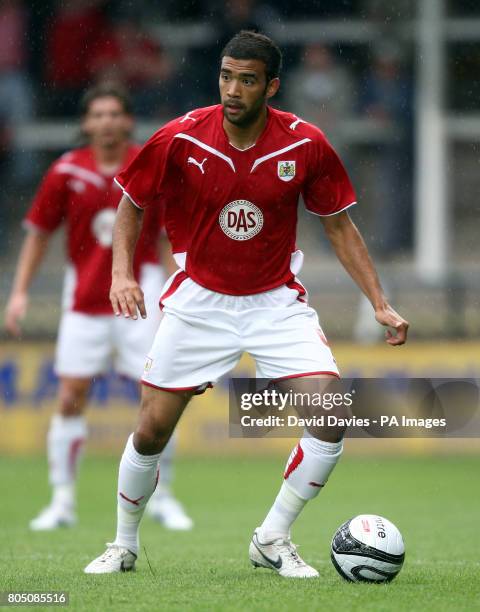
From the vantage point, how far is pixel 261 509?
392 inches

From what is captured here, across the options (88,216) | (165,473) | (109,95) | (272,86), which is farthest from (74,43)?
(272,86)

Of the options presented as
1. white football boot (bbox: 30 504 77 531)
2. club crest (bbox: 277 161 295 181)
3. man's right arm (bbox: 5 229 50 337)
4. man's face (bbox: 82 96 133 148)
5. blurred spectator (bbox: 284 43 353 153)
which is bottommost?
white football boot (bbox: 30 504 77 531)

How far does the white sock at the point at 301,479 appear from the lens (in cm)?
615

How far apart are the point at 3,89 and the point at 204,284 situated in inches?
408

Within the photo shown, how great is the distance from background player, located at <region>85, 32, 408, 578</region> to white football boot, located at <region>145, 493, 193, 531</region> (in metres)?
2.61

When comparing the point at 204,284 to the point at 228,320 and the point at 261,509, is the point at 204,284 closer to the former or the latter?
the point at 228,320

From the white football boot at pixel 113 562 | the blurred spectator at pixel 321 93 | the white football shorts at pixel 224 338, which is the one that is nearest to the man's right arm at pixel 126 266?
the white football shorts at pixel 224 338

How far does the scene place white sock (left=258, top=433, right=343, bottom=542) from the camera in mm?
6148

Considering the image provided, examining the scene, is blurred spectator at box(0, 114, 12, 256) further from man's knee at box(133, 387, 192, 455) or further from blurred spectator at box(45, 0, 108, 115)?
man's knee at box(133, 387, 192, 455)

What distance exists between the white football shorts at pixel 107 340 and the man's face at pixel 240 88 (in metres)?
3.21

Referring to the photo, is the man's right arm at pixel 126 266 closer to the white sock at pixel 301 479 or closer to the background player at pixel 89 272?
the white sock at pixel 301 479

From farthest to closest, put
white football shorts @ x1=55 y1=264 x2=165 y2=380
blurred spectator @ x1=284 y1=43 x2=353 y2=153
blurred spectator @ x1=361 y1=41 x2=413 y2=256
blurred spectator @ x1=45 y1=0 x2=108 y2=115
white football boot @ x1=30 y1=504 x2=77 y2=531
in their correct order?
1. blurred spectator @ x1=45 y1=0 x2=108 y2=115
2. blurred spectator @ x1=361 y1=41 x2=413 y2=256
3. blurred spectator @ x1=284 y1=43 x2=353 y2=153
4. white football shorts @ x1=55 y1=264 x2=165 y2=380
5. white football boot @ x1=30 y1=504 x2=77 y2=531

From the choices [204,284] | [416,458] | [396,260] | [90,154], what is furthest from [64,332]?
[396,260]

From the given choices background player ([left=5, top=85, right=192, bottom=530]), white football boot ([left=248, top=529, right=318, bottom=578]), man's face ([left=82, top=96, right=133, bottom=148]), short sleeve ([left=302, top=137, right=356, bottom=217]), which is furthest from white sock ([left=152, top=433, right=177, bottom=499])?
short sleeve ([left=302, top=137, right=356, bottom=217])
